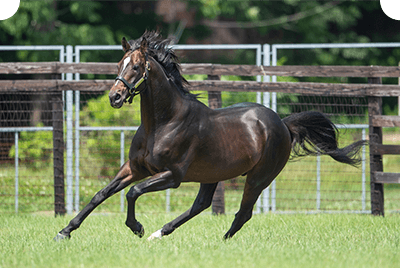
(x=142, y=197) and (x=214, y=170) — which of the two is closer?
(x=214, y=170)

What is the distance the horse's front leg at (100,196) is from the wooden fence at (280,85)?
2.71m

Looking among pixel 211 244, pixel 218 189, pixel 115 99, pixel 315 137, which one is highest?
pixel 115 99

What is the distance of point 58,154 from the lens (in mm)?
7594

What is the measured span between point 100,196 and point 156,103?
3.36 ft

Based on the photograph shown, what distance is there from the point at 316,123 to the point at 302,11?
37.9ft

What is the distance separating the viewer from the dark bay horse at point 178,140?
Answer: 184 inches

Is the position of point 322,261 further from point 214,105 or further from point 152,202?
point 152,202

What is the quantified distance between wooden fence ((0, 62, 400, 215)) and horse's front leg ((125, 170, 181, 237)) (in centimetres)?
285

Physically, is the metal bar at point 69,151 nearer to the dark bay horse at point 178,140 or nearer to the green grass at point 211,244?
the green grass at point 211,244

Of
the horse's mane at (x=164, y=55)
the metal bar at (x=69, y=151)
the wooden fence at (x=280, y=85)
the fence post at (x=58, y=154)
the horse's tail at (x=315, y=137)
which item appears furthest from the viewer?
the metal bar at (x=69, y=151)

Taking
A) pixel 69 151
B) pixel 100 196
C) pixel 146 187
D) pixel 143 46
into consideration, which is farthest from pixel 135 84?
pixel 69 151

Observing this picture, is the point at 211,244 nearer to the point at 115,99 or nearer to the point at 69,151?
the point at 115,99

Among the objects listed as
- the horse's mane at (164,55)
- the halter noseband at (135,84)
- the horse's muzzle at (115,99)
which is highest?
the horse's mane at (164,55)

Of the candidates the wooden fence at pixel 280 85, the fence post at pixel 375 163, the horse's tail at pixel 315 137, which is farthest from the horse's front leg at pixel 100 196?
the fence post at pixel 375 163
